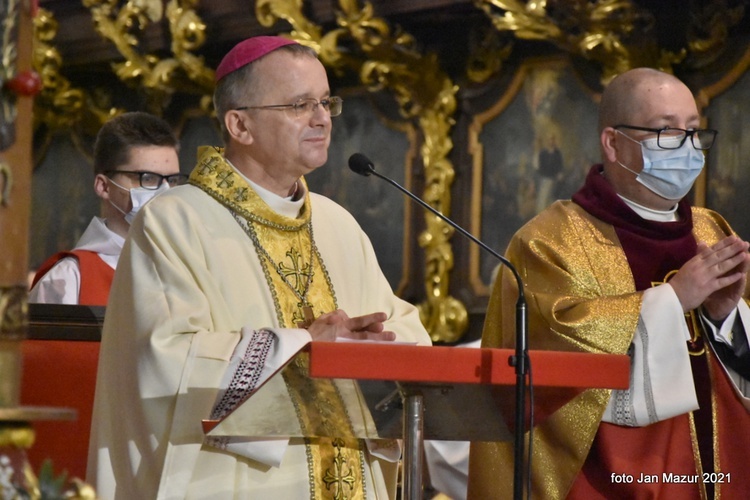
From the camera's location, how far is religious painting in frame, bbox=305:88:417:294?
793 centimetres

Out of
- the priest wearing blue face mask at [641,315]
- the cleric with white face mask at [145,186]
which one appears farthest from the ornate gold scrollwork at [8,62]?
the cleric with white face mask at [145,186]

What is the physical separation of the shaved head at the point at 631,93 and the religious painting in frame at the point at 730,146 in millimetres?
2052

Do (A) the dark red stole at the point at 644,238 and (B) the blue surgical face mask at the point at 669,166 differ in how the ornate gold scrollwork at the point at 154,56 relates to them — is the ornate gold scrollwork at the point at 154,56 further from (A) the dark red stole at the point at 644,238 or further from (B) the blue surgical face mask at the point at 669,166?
(B) the blue surgical face mask at the point at 669,166

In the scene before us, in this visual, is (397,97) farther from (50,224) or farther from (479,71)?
(50,224)

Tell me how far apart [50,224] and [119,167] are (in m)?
4.00

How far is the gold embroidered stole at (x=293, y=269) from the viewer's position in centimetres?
386

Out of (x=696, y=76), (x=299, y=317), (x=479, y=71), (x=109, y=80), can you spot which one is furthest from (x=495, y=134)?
(x=299, y=317)

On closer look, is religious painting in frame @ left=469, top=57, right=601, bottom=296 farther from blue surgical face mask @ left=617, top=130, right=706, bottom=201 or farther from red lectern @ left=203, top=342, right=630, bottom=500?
red lectern @ left=203, top=342, right=630, bottom=500

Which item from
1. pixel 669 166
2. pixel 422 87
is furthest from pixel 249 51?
pixel 422 87

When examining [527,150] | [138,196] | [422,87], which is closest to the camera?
[138,196]

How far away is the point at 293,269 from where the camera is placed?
13.5 ft

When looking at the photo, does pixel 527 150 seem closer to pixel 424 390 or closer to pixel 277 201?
pixel 277 201

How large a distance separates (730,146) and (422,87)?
1937 mm

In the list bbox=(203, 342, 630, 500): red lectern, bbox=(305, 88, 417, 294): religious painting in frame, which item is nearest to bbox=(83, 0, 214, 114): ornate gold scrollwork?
bbox=(305, 88, 417, 294): religious painting in frame
